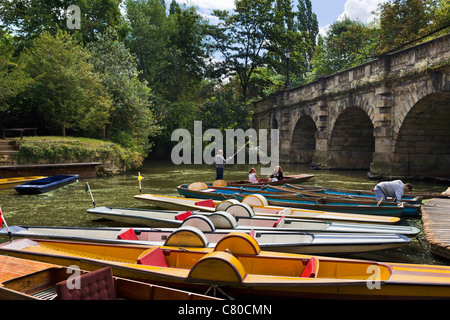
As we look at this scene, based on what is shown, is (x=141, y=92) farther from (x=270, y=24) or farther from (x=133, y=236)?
(x=133, y=236)

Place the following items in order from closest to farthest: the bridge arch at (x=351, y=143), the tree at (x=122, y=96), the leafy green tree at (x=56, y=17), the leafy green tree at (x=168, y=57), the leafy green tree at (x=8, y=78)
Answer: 1. the leafy green tree at (x=8, y=78)
2. the tree at (x=122, y=96)
3. the bridge arch at (x=351, y=143)
4. the leafy green tree at (x=56, y=17)
5. the leafy green tree at (x=168, y=57)

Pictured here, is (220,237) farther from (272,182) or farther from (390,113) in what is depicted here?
(390,113)

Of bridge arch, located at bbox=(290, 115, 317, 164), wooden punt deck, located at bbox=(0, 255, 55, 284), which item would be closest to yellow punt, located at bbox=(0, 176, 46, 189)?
wooden punt deck, located at bbox=(0, 255, 55, 284)

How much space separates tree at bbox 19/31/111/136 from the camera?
61.5ft

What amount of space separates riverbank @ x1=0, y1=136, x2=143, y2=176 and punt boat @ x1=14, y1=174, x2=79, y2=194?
192 cm

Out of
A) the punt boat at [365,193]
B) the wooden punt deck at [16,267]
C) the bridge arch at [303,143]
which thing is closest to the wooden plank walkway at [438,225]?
the punt boat at [365,193]

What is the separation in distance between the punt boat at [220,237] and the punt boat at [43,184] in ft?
20.9

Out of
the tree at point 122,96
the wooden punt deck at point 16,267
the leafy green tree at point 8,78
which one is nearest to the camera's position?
the wooden punt deck at point 16,267

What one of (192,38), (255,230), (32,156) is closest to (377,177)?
(255,230)

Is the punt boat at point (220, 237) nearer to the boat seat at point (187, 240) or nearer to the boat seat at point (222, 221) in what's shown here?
the boat seat at point (187, 240)

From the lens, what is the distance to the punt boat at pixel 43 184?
12.0 metres

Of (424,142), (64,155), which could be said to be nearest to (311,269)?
(424,142)

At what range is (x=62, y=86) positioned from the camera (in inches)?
746

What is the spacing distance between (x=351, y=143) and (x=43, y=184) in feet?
54.1
